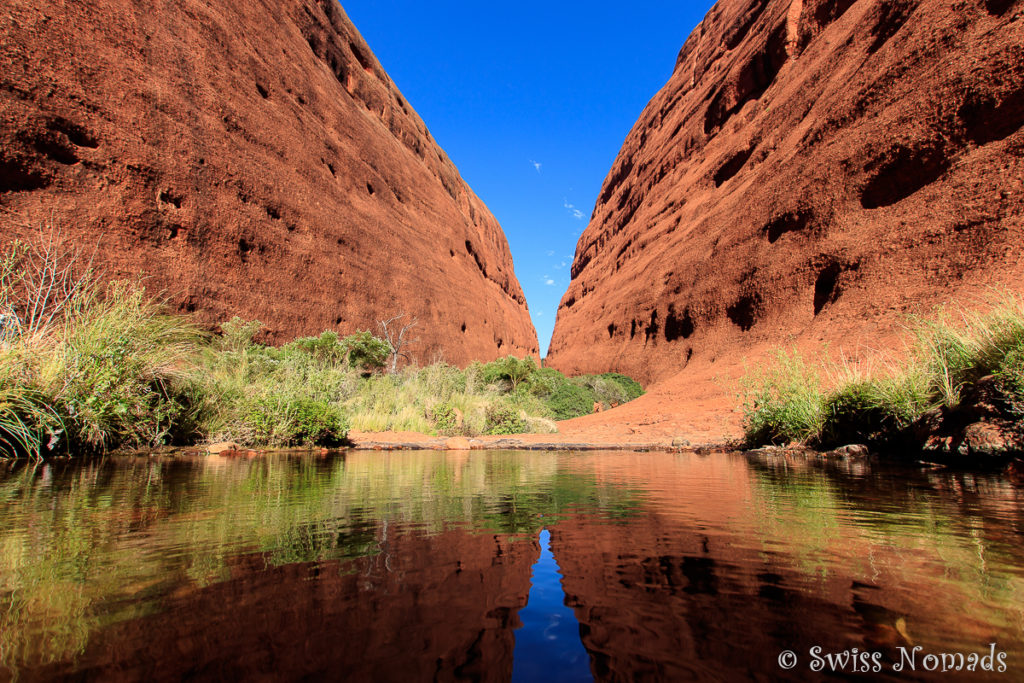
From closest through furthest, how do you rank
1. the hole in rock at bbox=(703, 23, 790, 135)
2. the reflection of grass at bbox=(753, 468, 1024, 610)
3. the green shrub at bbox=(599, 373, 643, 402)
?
1. the reflection of grass at bbox=(753, 468, 1024, 610)
2. the hole in rock at bbox=(703, 23, 790, 135)
3. the green shrub at bbox=(599, 373, 643, 402)

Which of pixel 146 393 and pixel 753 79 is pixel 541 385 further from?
pixel 753 79

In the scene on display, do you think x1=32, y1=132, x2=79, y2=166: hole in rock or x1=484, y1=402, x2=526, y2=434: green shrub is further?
x1=32, y1=132, x2=79, y2=166: hole in rock

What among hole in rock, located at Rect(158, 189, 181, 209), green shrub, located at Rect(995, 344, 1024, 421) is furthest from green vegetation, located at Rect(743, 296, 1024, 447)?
hole in rock, located at Rect(158, 189, 181, 209)

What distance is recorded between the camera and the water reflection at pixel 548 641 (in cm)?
73

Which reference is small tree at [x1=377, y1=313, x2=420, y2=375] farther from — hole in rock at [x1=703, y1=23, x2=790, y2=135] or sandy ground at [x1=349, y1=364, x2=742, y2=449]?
hole in rock at [x1=703, y1=23, x2=790, y2=135]

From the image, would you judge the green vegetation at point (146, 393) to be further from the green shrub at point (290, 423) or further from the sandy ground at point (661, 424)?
the sandy ground at point (661, 424)

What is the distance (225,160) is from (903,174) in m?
20.6

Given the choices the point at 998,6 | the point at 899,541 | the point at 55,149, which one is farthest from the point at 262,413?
the point at 998,6

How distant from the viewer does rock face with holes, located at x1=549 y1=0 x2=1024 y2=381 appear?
10.8 metres

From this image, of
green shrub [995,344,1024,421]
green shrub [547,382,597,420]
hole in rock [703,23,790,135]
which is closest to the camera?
green shrub [995,344,1024,421]

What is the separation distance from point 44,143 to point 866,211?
2169cm

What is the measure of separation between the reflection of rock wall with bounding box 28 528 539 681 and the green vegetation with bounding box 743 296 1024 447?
16.3 feet

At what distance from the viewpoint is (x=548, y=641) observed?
842 millimetres

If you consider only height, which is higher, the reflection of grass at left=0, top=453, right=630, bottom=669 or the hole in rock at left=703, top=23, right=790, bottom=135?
the hole in rock at left=703, top=23, right=790, bottom=135
